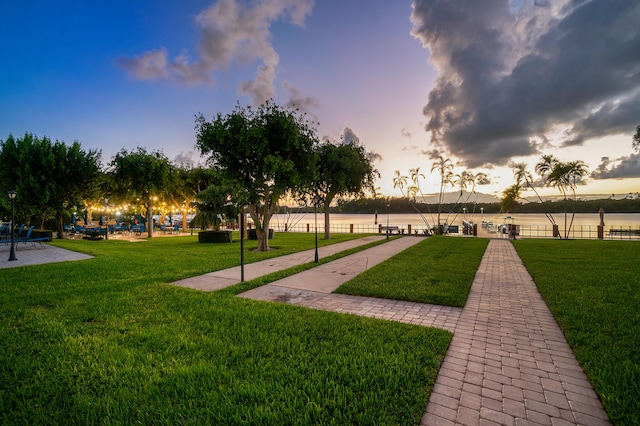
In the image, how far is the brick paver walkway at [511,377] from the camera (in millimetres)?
2354

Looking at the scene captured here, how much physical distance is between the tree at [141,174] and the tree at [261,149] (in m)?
12.9

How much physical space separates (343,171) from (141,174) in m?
17.6

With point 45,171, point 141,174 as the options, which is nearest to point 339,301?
point 141,174

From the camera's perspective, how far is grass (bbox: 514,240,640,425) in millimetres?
2611

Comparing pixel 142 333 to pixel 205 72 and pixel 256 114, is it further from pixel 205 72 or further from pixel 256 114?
pixel 205 72

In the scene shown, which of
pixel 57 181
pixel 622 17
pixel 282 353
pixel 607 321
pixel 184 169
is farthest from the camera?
pixel 184 169

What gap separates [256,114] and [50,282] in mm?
10060

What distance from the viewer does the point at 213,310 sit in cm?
511

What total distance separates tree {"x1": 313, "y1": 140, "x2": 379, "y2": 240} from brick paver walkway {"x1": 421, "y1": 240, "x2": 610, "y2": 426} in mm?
15098

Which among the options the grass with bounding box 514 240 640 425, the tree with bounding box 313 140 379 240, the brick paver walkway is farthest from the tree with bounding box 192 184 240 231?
the brick paver walkway

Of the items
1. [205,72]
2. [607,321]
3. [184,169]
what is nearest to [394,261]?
[607,321]

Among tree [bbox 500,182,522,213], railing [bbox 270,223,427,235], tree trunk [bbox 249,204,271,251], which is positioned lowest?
railing [bbox 270,223,427,235]

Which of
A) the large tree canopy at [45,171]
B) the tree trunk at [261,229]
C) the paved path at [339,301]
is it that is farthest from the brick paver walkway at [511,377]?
the large tree canopy at [45,171]

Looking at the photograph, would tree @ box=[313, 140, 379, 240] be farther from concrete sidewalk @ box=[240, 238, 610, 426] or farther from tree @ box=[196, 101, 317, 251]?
concrete sidewalk @ box=[240, 238, 610, 426]
